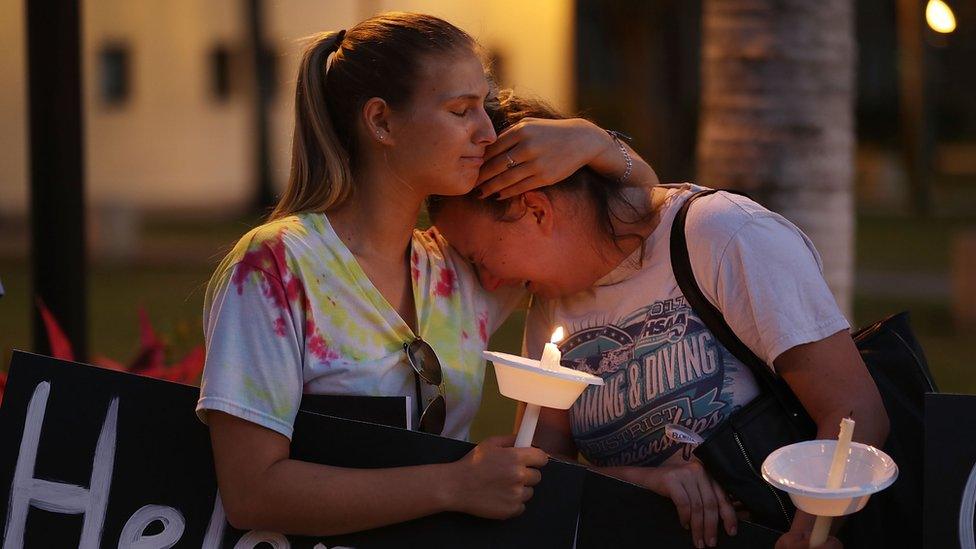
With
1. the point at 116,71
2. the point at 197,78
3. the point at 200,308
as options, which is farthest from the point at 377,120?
the point at 116,71

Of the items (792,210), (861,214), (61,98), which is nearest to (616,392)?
(61,98)

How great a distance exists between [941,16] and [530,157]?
1490mm

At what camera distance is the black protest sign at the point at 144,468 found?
95.7 inches

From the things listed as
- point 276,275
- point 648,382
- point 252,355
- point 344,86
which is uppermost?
point 344,86

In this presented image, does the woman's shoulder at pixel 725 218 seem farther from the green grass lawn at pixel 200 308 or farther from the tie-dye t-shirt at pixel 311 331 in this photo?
the green grass lawn at pixel 200 308

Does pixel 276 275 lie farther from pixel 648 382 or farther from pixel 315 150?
pixel 648 382

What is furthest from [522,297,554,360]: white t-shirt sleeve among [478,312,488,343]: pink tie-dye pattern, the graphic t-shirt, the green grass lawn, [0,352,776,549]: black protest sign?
the green grass lawn

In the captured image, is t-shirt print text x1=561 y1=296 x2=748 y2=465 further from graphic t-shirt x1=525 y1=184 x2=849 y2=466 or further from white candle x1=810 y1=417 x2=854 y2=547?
white candle x1=810 y1=417 x2=854 y2=547

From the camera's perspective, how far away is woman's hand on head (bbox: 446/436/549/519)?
2.36 metres

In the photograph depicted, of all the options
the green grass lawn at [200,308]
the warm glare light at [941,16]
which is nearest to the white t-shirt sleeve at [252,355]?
the warm glare light at [941,16]

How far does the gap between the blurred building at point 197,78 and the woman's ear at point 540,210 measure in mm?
19237

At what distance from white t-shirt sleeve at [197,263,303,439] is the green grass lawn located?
2.30 metres

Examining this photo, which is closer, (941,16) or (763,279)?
(763,279)

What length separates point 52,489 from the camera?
2.65m
